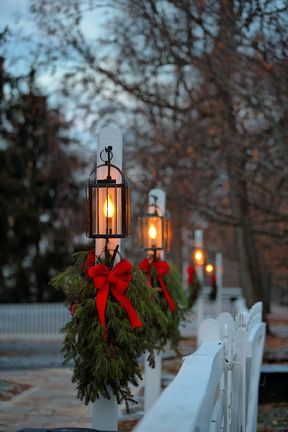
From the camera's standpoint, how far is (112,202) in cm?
662

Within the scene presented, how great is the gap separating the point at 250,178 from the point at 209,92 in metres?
8.62

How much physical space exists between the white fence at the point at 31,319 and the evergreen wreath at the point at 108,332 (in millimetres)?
17211

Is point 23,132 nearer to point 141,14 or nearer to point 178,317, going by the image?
point 141,14

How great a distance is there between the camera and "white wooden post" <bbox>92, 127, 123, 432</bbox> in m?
6.29

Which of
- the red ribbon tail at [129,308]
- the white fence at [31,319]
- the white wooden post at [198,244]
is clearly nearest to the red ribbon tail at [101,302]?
the red ribbon tail at [129,308]

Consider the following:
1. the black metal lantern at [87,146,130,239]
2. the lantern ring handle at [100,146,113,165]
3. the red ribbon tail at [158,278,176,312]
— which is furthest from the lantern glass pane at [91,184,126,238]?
the red ribbon tail at [158,278,176,312]

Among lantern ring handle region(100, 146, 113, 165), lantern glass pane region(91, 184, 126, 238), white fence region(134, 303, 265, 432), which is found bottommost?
white fence region(134, 303, 265, 432)

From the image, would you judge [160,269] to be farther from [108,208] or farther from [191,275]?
[191,275]

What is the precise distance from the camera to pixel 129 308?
6215mm

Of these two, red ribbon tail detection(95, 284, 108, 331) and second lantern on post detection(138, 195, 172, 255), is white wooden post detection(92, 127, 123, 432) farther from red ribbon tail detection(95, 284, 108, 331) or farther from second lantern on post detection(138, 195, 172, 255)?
second lantern on post detection(138, 195, 172, 255)

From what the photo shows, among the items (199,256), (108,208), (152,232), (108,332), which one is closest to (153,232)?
(152,232)

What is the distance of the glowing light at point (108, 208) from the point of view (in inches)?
259

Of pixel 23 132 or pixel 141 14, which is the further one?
pixel 23 132

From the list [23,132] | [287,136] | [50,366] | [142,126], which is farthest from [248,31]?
[23,132]
